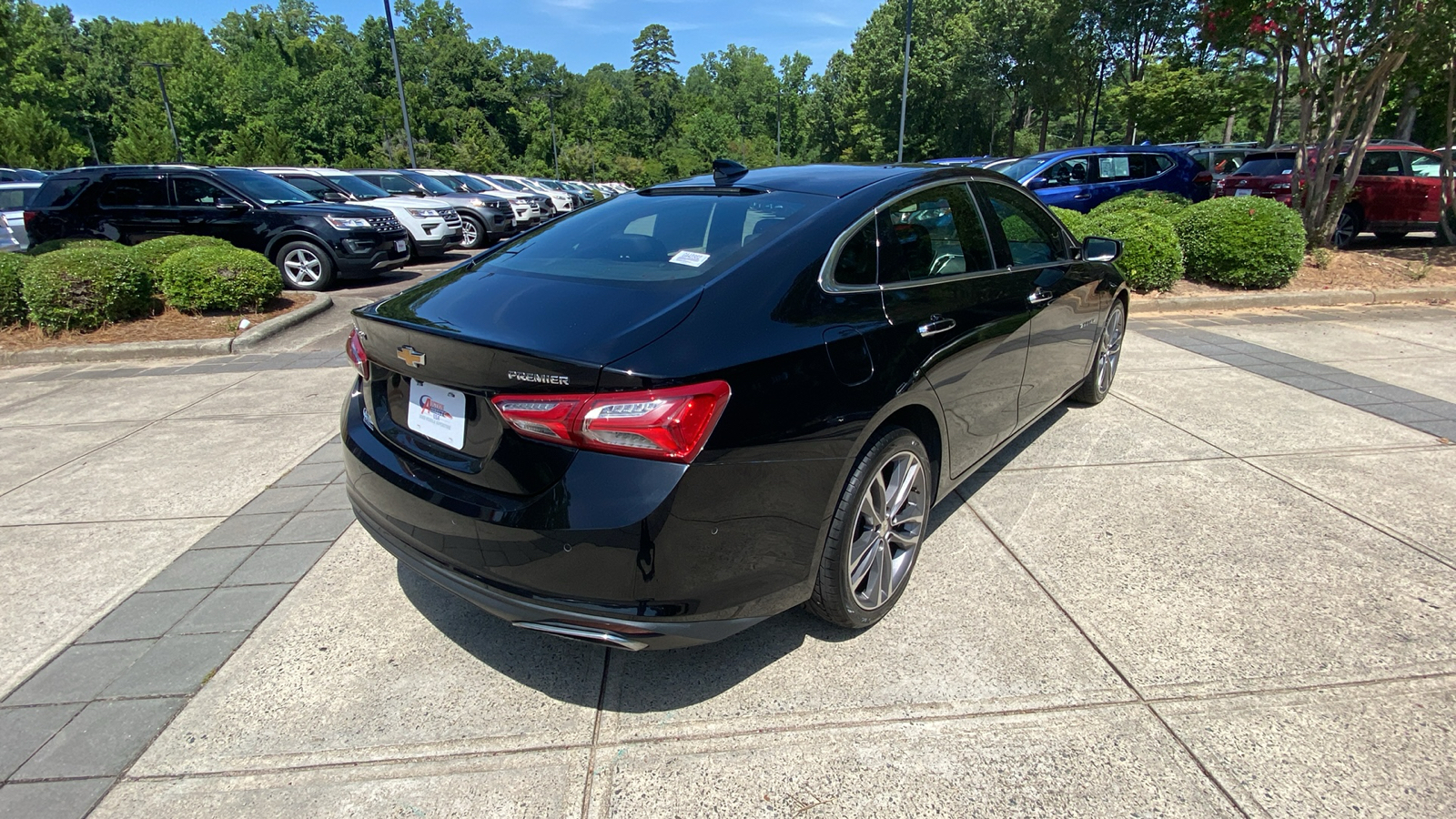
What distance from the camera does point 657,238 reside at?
9.47ft

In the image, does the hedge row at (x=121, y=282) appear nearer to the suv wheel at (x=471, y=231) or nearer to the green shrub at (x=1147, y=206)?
the suv wheel at (x=471, y=231)

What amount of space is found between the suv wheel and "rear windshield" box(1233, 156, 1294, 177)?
547 inches

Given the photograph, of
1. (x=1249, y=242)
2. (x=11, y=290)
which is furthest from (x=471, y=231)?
(x=1249, y=242)

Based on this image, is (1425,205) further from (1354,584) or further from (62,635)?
(62,635)

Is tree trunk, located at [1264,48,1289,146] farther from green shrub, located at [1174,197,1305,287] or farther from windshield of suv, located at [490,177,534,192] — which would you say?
windshield of suv, located at [490,177,534,192]

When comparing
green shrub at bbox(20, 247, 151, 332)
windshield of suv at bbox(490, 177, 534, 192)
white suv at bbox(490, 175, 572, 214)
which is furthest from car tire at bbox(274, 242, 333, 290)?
windshield of suv at bbox(490, 177, 534, 192)

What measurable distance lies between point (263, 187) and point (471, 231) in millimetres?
4926

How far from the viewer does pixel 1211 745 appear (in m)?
2.22

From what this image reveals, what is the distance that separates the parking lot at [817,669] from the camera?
6.91 ft

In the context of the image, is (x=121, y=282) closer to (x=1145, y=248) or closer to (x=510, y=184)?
(x=1145, y=248)

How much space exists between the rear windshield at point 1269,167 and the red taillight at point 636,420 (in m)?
14.1

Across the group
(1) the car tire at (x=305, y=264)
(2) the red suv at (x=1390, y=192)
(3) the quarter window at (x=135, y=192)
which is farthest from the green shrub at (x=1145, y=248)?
(3) the quarter window at (x=135, y=192)

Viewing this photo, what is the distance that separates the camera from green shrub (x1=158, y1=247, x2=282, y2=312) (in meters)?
7.67

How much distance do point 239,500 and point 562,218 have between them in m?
2.27
